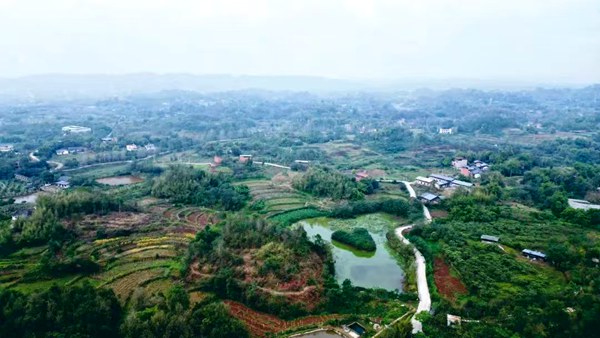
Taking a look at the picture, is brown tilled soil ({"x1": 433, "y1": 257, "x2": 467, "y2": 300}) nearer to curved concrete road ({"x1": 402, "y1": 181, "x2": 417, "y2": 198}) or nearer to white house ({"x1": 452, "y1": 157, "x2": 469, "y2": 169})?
curved concrete road ({"x1": 402, "y1": 181, "x2": 417, "y2": 198})

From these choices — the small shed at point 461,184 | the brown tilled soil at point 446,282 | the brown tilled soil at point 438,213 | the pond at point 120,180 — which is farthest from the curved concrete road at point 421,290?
the pond at point 120,180

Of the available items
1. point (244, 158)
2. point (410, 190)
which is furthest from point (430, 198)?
point (244, 158)

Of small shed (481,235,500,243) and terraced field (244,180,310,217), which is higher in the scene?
small shed (481,235,500,243)

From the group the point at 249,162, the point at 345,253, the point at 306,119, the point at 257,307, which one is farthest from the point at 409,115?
the point at 257,307

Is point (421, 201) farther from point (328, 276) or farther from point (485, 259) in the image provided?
point (328, 276)

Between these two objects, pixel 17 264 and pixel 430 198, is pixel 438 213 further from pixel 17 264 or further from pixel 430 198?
pixel 17 264

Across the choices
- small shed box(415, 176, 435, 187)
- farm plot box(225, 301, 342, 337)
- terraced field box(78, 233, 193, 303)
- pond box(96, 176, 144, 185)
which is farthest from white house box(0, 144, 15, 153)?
small shed box(415, 176, 435, 187)
